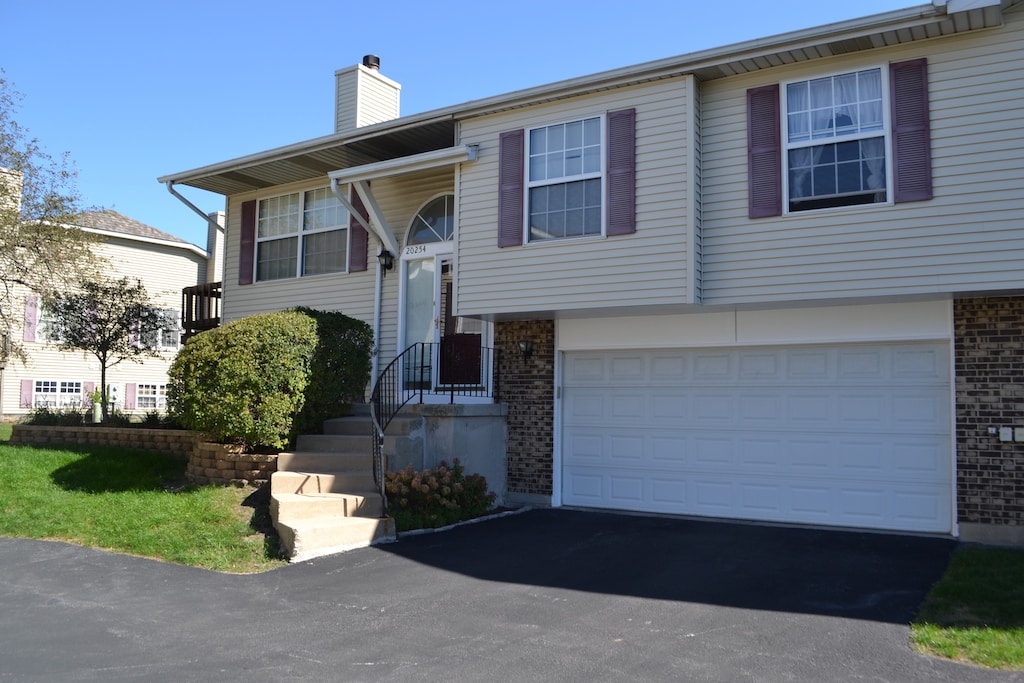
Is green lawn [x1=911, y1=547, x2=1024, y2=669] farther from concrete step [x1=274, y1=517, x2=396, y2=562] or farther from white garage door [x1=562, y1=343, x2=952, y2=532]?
concrete step [x1=274, y1=517, x2=396, y2=562]

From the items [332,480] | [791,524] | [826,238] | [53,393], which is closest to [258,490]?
[332,480]

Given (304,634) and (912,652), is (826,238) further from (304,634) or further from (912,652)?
(304,634)

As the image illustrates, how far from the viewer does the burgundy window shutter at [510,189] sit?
34.7 feet

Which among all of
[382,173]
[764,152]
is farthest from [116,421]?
[764,152]

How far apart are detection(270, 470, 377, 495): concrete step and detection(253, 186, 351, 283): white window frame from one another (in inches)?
189

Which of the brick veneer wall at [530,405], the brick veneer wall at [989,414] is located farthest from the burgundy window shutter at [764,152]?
the brick veneer wall at [530,405]

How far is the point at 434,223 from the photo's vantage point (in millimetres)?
12586

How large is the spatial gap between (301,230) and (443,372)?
152 inches

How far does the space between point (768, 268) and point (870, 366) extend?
1.60 metres

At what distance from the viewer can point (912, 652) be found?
5.26m

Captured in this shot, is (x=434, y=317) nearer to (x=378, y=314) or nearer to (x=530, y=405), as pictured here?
(x=378, y=314)

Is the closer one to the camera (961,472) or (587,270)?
(961,472)

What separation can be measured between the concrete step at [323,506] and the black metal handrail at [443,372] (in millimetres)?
2229

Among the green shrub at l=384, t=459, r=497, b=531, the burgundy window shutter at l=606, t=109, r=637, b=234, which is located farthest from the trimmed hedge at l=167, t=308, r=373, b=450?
the burgundy window shutter at l=606, t=109, r=637, b=234
